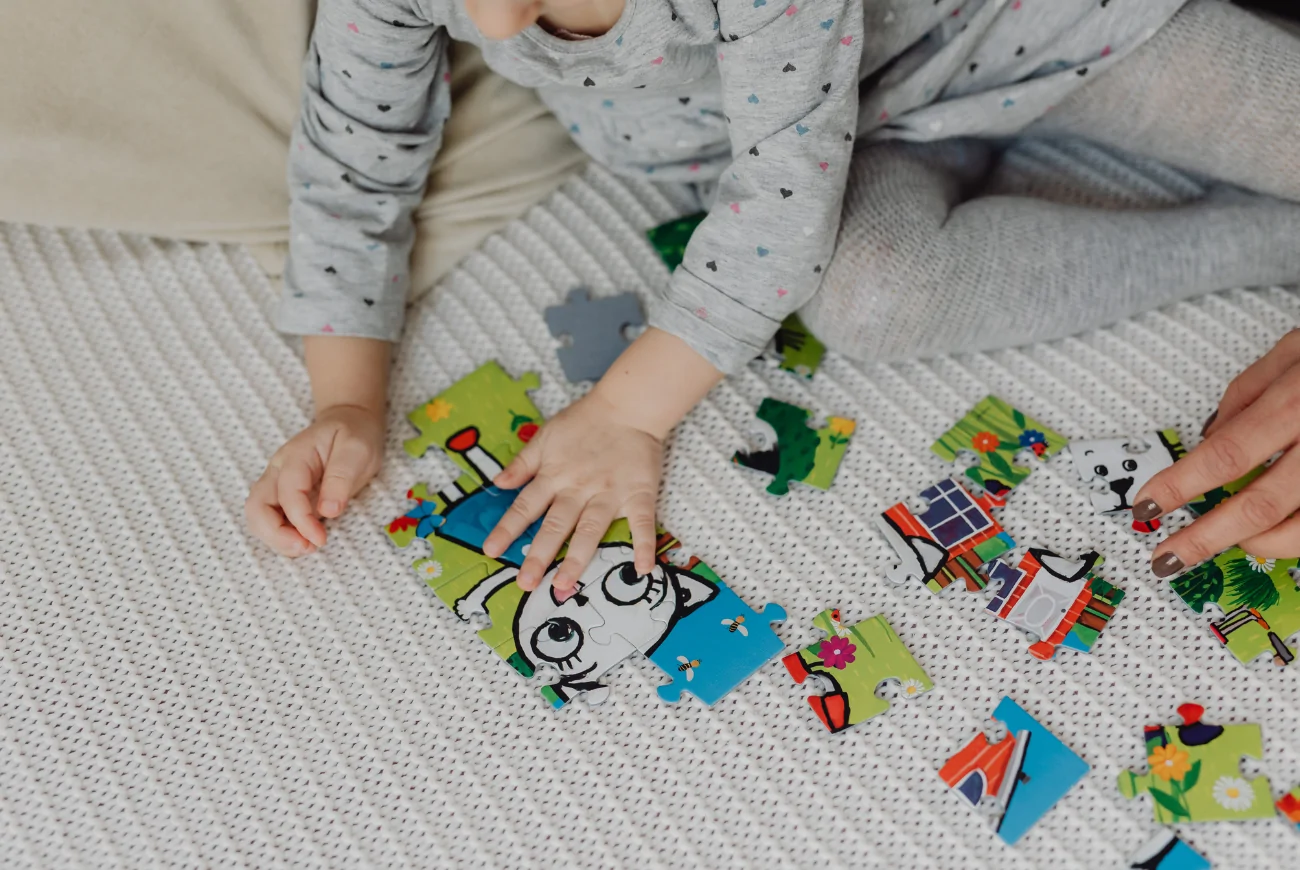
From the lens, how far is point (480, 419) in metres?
0.95

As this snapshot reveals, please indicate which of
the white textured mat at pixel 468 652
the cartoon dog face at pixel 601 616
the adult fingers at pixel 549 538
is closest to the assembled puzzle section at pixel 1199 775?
the white textured mat at pixel 468 652

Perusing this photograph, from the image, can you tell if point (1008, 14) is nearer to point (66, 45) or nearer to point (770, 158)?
point (770, 158)

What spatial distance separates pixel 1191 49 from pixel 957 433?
403 millimetres

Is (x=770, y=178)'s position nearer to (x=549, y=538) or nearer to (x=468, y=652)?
(x=549, y=538)

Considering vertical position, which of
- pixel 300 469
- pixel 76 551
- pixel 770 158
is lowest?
pixel 76 551

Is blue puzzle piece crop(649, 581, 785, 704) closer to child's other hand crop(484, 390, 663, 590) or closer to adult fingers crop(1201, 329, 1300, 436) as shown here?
child's other hand crop(484, 390, 663, 590)

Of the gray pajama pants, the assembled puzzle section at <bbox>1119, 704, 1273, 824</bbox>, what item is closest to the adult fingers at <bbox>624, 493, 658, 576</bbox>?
the gray pajama pants

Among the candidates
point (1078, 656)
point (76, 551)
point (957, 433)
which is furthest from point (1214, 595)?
point (76, 551)

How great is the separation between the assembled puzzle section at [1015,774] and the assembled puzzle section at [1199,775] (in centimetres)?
4

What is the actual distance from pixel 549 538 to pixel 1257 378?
1.91ft

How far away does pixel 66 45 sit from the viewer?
0.94 meters

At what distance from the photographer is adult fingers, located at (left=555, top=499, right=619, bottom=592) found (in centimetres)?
82

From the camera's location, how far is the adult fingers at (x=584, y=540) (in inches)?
32.4

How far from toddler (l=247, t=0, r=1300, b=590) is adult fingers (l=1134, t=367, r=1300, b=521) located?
1 centimetres
